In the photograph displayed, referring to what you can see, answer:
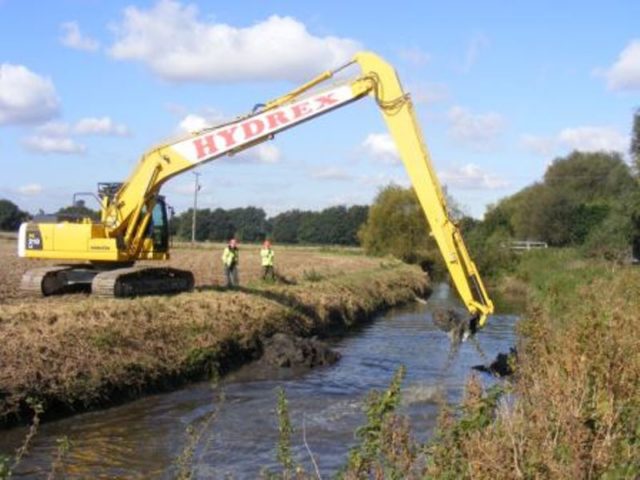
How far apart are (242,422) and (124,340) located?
3.45m

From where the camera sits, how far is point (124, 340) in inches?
606

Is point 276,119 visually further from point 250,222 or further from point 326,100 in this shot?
point 250,222

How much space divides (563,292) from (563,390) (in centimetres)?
1754

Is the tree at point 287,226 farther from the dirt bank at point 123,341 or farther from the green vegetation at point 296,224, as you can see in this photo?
the dirt bank at point 123,341

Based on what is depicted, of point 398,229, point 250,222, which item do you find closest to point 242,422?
point 398,229

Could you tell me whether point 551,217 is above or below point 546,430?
above

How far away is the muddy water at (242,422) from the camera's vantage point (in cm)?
1050

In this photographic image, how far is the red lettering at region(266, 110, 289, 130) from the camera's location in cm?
1825

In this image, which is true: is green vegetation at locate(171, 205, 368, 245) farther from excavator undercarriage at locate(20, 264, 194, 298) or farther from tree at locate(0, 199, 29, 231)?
excavator undercarriage at locate(20, 264, 194, 298)

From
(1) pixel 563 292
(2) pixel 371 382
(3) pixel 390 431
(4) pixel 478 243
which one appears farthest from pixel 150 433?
(4) pixel 478 243

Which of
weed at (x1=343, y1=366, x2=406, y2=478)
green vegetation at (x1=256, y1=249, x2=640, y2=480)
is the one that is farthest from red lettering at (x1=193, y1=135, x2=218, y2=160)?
weed at (x1=343, y1=366, x2=406, y2=478)

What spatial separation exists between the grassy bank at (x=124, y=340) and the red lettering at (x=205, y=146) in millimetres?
3299

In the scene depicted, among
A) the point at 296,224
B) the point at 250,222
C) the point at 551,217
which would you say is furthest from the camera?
the point at 296,224

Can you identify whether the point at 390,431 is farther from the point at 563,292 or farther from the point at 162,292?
the point at 563,292
